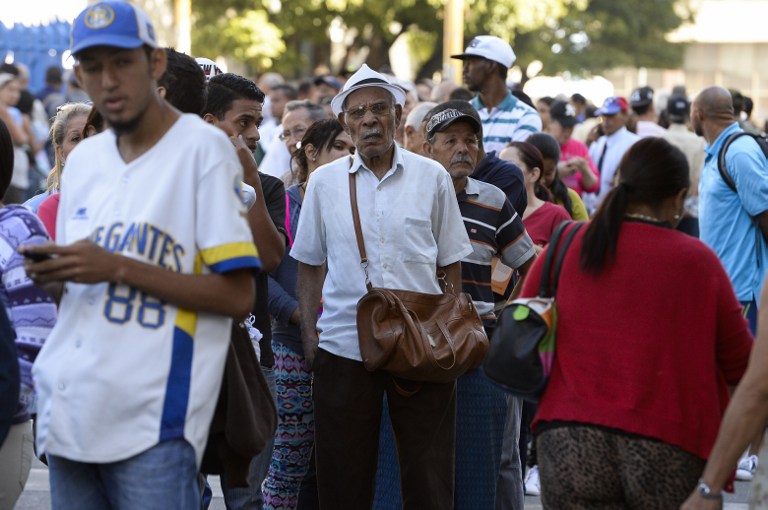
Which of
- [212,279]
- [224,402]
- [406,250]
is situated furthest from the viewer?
[406,250]

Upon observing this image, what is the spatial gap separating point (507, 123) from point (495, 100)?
25 cm

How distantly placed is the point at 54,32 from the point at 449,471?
1628cm

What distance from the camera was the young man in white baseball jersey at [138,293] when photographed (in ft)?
10.8

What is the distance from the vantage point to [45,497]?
23.4ft

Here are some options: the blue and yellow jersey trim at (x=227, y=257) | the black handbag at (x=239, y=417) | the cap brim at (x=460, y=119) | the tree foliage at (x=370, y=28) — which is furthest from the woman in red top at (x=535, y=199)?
the tree foliage at (x=370, y=28)

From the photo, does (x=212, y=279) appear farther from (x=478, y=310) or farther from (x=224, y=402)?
(x=478, y=310)

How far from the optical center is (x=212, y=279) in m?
3.37

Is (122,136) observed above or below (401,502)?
above

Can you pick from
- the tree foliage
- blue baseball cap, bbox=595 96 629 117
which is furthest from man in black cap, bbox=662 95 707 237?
the tree foliage

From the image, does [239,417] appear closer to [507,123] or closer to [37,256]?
[37,256]

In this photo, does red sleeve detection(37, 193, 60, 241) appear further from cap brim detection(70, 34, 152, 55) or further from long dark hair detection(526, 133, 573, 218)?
long dark hair detection(526, 133, 573, 218)

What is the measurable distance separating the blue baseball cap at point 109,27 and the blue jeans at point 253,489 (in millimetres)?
2127

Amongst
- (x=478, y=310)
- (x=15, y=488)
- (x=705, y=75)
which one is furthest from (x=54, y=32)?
(x=705, y=75)

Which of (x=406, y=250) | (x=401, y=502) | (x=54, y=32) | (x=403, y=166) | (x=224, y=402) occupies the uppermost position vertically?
(x=54, y=32)
